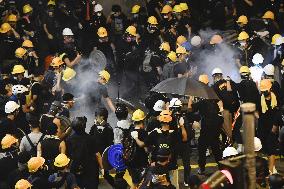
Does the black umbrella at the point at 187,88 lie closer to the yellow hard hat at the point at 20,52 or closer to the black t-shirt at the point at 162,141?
the black t-shirt at the point at 162,141

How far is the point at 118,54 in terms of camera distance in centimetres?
1886

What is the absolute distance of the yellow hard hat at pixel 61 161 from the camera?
404 inches

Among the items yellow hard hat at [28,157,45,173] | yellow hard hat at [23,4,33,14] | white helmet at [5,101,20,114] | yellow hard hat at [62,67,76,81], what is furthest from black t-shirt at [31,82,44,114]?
yellow hard hat at [23,4,33,14]

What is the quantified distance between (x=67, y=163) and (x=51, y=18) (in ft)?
32.4

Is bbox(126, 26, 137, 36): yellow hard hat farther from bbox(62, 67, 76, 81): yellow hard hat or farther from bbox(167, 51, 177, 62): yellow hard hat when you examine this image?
bbox(62, 67, 76, 81): yellow hard hat

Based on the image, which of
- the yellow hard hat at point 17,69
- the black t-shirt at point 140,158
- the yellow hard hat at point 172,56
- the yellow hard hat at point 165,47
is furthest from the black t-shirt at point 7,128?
the yellow hard hat at point 165,47

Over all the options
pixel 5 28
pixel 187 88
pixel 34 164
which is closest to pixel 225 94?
pixel 187 88

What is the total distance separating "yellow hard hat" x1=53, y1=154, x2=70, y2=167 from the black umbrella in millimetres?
3077

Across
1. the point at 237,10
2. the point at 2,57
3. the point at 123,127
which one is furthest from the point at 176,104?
the point at 237,10

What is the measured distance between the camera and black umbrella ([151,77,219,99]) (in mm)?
12289

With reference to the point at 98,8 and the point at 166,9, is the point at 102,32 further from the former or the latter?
the point at 166,9

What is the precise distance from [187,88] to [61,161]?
3382mm

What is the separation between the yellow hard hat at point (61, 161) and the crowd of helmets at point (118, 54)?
0.49 ft

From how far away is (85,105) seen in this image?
14492 millimetres
